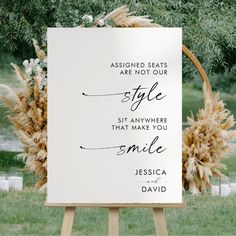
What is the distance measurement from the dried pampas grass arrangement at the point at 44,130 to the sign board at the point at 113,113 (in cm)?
276

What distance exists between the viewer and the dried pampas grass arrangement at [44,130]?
8.22 meters

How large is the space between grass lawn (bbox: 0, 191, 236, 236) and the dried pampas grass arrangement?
447mm

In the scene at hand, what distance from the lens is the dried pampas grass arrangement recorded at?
27.0ft

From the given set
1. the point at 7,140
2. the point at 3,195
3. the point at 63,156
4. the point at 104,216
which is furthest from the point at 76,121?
the point at 7,140

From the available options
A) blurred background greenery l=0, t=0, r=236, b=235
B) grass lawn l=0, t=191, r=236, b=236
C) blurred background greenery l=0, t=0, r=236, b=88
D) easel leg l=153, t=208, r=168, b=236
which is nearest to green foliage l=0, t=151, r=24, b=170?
blurred background greenery l=0, t=0, r=236, b=235

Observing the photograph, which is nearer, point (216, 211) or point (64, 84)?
point (64, 84)

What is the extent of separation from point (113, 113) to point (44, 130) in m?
3.03

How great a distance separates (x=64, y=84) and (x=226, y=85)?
17925 millimetres

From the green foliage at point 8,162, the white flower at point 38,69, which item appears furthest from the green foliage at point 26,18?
the white flower at point 38,69

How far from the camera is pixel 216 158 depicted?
8414 mm

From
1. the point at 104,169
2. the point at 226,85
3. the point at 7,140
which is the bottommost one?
the point at 104,169

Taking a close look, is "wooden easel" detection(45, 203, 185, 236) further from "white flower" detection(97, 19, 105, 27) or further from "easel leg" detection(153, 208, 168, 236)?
"white flower" detection(97, 19, 105, 27)

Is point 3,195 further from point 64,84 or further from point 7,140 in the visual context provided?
point 7,140

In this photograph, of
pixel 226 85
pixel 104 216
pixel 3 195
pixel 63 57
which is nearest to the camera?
pixel 63 57
